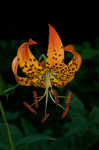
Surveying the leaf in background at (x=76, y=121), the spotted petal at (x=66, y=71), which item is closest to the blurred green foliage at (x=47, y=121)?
the leaf in background at (x=76, y=121)

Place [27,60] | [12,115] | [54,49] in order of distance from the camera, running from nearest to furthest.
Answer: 1. [54,49]
2. [27,60]
3. [12,115]

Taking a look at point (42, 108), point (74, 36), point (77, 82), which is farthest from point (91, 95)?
point (74, 36)

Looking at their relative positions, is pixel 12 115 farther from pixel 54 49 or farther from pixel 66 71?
pixel 54 49

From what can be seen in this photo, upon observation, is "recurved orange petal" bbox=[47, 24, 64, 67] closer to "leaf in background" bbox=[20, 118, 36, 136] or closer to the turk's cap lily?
the turk's cap lily

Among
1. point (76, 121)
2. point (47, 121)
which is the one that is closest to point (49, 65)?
point (76, 121)

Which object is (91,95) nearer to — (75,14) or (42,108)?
(42,108)

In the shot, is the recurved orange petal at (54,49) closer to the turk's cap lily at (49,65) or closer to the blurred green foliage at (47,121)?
the turk's cap lily at (49,65)
